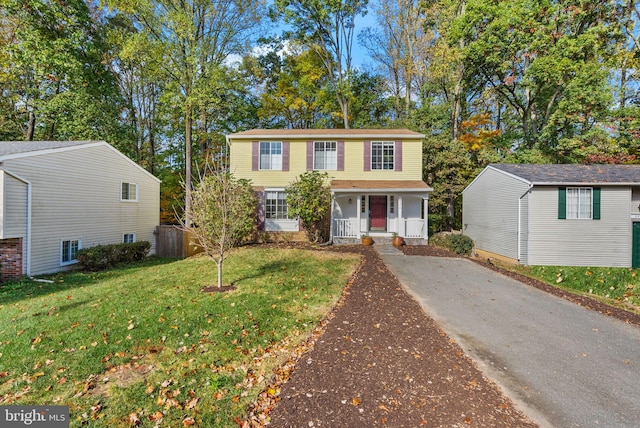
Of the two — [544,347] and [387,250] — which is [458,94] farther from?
[544,347]

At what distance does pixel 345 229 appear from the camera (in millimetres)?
14273

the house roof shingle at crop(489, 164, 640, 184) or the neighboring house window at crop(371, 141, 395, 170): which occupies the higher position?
the neighboring house window at crop(371, 141, 395, 170)

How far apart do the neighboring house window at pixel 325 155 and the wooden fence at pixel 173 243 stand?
8.06 metres

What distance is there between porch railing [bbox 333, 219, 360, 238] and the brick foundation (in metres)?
11.9

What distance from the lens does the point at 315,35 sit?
23.5 metres

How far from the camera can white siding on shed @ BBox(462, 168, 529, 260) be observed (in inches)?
482

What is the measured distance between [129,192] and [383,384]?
15826 mm

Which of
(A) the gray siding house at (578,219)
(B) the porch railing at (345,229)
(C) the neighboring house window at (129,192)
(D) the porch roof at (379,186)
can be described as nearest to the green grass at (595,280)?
(A) the gray siding house at (578,219)

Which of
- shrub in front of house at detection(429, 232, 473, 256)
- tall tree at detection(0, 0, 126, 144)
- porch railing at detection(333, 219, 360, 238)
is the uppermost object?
tall tree at detection(0, 0, 126, 144)

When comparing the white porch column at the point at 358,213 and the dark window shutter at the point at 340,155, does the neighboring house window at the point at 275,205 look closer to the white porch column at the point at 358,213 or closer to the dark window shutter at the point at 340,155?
the dark window shutter at the point at 340,155

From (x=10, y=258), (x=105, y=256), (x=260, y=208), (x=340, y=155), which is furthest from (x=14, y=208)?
(x=340, y=155)

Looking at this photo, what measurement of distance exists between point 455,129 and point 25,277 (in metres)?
24.4

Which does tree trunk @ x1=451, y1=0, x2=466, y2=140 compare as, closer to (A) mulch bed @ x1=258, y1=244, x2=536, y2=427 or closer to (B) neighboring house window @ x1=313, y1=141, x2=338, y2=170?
(B) neighboring house window @ x1=313, y1=141, x2=338, y2=170

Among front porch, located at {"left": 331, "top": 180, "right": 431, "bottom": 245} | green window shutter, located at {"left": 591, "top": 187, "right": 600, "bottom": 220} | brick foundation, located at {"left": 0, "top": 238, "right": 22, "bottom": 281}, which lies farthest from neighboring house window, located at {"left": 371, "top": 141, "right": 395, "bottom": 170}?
brick foundation, located at {"left": 0, "top": 238, "right": 22, "bottom": 281}
